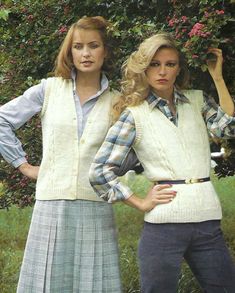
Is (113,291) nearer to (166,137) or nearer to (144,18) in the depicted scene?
(166,137)

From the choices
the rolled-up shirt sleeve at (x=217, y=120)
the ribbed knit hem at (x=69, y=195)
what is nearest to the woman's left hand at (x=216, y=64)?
the rolled-up shirt sleeve at (x=217, y=120)

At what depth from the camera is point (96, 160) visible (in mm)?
2965

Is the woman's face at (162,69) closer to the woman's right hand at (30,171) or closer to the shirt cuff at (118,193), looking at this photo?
the shirt cuff at (118,193)

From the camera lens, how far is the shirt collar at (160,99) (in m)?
2.99

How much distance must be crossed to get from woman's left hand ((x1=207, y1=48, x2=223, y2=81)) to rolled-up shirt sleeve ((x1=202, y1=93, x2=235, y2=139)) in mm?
146

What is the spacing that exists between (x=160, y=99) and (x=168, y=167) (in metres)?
0.32

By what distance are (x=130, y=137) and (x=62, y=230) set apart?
60cm

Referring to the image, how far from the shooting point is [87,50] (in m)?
3.21

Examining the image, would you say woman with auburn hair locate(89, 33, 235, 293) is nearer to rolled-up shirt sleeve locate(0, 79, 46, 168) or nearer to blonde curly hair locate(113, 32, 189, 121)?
blonde curly hair locate(113, 32, 189, 121)

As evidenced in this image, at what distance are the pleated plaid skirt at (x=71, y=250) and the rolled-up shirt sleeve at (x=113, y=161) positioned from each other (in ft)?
0.95

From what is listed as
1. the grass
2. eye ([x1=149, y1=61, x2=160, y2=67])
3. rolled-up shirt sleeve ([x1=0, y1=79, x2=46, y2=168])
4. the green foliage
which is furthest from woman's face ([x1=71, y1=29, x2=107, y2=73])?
the grass

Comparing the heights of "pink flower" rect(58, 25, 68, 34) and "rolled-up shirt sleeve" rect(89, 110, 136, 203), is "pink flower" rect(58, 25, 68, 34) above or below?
above

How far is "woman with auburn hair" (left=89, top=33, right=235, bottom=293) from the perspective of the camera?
2859mm

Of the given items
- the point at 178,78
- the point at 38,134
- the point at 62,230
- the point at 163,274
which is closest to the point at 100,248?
the point at 62,230
